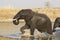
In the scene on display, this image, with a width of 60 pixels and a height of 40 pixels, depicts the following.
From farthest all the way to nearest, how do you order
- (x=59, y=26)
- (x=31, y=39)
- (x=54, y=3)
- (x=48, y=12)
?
(x=54, y=3), (x=48, y=12), (x=59, y=26), (x=31, y=39)

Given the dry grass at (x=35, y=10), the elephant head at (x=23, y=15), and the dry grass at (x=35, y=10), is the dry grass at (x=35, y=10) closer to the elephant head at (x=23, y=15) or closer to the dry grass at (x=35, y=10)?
the dry grass at (x=35, y=10)

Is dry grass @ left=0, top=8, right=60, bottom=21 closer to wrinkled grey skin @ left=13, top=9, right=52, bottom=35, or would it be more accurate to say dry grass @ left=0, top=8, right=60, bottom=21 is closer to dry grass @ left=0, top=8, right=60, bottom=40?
dry grass @ left=0, top=8, right=60, bottom=40

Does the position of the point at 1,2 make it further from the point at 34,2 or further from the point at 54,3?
the point at 54,3

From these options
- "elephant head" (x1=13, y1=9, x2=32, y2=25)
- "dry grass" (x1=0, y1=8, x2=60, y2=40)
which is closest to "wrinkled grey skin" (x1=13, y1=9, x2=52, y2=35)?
"elephant head" (x1=13, y1=9, x2=32, y2=25)

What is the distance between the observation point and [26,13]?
1.11m

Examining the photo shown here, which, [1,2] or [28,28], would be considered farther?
[1,2]

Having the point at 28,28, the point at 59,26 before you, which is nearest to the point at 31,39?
the point at 28,28

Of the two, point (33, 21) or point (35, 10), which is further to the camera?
point (35, 10)

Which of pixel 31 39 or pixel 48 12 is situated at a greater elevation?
pixel 31 39

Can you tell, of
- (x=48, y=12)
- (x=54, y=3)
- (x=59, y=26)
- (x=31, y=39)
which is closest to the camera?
(x=31, y=39)

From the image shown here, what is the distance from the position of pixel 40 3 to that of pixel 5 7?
0.36m

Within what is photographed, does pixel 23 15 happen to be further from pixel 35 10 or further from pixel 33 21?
pixel 35 10

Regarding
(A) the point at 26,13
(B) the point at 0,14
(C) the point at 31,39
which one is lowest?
(B) the point at 0,14

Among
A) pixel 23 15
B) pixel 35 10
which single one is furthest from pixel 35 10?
pixel 23 15
